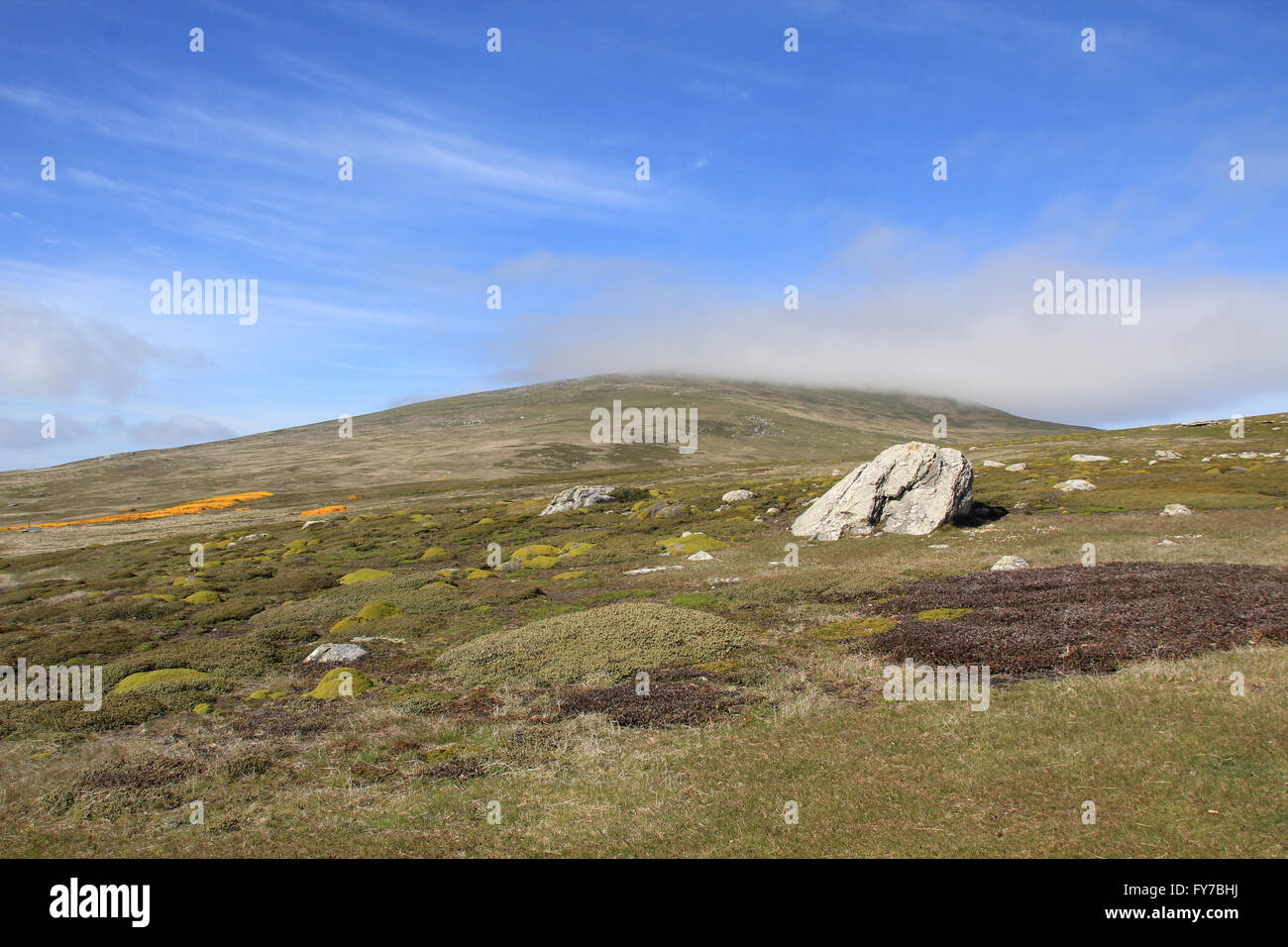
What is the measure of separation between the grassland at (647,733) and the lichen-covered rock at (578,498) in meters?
35.5

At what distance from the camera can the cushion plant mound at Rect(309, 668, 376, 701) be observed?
67.7 feet

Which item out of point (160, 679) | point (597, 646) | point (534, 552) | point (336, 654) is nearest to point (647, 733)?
point (597, 646)

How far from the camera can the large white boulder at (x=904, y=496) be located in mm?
45312

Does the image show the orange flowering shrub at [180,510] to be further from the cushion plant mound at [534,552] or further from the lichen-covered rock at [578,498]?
the cushion plant mound at [534,552]

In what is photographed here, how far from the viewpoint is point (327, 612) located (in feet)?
111

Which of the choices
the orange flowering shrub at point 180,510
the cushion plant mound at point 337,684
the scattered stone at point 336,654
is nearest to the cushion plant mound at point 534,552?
the scattered stone at point 336,654

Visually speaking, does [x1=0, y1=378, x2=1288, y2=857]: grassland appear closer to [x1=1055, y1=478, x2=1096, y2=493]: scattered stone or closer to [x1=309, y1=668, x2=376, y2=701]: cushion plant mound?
[x1=309, y1=668, x2=376, y2=701]: cushion plant mound

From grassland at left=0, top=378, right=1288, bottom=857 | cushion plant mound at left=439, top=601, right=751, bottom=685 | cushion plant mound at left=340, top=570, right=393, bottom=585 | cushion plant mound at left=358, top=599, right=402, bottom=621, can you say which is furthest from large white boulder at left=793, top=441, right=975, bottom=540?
cushion plant mound at left=340, top=570, right=393, bottom=585

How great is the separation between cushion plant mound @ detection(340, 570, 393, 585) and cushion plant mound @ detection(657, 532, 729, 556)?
18.4 m

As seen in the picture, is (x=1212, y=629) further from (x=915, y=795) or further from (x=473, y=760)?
(x=473, y=760)
